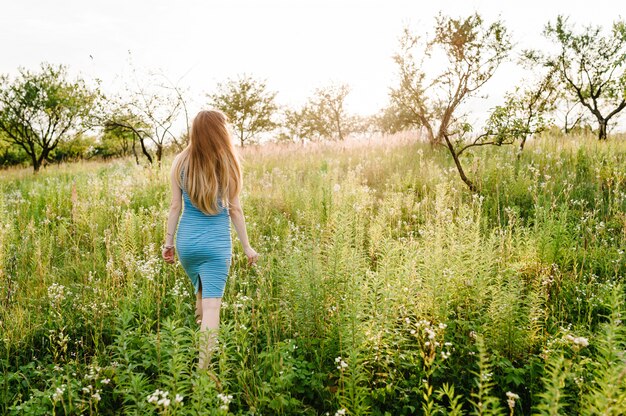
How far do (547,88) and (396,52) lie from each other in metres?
3.74

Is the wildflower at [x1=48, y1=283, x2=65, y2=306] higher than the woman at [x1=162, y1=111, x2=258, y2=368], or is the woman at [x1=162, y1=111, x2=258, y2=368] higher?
the woman at [x1=162, y1=111, x2=258, y2=368]

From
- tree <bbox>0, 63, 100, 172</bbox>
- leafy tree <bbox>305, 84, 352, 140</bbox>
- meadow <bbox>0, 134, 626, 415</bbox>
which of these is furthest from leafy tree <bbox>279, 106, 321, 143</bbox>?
meadow <bbox>0, 134, 626, 415</bbox>

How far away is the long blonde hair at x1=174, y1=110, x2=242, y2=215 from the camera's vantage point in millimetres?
3941

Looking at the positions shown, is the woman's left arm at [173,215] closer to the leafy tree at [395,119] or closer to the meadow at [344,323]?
the meadow at [344,323]

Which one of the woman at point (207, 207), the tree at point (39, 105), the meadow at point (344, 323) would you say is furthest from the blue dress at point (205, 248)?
the tree at point (39, 105)

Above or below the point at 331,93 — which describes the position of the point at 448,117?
below

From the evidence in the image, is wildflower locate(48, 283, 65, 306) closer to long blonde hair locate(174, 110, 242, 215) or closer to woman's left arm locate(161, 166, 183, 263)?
woman's left arm locate(161, 166, 183, 263)

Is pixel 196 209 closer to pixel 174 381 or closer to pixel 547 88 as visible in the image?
pixel 174 381

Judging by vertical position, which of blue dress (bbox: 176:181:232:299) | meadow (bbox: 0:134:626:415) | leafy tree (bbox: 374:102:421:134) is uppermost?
leafy tree (bbox: 374:102:421:134)

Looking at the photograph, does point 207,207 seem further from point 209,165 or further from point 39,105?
point 39,105

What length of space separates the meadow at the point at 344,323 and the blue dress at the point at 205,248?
0.29 metres

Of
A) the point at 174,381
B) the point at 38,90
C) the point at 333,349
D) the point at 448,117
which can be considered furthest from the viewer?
the point at 38,90

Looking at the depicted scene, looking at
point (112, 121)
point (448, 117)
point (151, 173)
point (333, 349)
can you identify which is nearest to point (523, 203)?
point (448, 117)

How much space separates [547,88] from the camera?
10047mm
